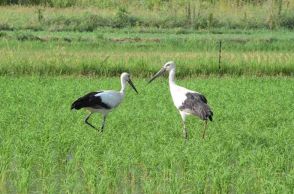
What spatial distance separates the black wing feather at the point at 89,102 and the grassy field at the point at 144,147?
0.33m

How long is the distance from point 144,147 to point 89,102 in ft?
3.99

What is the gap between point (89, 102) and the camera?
9.04m

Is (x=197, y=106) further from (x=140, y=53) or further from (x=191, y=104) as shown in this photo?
(x=140, y=53)

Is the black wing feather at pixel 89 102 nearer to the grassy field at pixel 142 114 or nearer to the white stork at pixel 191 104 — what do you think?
the grassy field at pixel 142 114

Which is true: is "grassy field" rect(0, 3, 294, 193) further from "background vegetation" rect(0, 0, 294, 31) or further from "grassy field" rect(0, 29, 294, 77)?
"background vegetation" rect(0, 0, 294, 31)

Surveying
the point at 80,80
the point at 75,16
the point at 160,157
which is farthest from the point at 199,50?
the point at 160,157

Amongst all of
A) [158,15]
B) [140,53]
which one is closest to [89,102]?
[140,53]

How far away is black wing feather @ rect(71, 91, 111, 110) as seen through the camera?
8.92m

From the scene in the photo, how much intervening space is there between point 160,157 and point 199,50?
1314cm

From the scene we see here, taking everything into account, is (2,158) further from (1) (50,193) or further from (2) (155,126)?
(2) (155,126)

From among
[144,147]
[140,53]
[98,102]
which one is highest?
[98,102]

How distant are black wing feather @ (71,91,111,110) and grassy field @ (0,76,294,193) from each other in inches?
13.0

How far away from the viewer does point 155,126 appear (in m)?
9.76

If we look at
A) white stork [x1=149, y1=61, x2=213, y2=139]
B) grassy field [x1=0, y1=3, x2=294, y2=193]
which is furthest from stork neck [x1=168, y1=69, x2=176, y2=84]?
grassy field [x1=0, y1=3, x2=294, y2=193]
